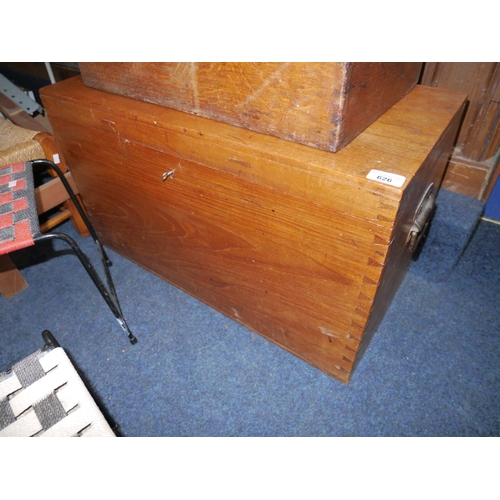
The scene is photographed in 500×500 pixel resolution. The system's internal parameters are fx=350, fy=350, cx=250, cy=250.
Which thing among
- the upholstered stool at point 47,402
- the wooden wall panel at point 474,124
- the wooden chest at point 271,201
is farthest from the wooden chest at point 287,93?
the upholstered stool at point 47,402

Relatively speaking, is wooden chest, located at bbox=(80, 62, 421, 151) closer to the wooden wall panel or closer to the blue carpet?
the wooden wall panel

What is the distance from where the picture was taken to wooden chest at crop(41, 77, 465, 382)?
65 centimetres

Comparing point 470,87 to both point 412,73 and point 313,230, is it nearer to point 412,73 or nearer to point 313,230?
point 412,73

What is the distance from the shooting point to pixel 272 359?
1.08m

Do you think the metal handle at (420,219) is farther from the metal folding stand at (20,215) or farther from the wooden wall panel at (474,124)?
the metal folding stand at (20,215)

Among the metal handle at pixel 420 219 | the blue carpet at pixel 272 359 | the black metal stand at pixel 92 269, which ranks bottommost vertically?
the blue carpet at pixel 272 359

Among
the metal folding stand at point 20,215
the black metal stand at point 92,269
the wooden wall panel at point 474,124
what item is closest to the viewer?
the metal folding stand at point 20,215

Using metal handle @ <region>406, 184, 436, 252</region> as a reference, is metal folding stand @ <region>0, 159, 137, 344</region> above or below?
above

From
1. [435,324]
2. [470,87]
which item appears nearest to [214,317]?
[435,324]

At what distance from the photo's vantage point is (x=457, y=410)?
94cm

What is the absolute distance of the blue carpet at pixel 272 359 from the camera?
0.95 metres

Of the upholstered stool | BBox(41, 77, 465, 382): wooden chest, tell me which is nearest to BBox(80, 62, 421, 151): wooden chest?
BBox(41, 77, 465, 382): wooden chest

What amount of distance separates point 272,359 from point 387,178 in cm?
69

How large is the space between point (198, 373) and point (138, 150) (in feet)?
2.18
